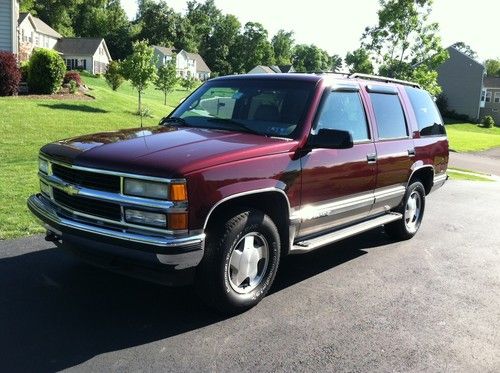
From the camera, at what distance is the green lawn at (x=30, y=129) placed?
22.7 ft

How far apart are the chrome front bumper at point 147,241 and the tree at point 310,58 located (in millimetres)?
130448

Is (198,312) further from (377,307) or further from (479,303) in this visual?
(479,303)

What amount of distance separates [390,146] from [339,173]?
127cm

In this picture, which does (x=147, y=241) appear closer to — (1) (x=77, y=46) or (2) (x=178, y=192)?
(2) (x=178, y=192)

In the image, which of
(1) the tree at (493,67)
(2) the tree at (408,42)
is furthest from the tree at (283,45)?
(2) the tree at (408,42)

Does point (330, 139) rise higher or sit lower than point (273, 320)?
higher

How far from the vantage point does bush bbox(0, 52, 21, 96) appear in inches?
706

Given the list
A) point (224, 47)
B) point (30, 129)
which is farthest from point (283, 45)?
point (30, 129)

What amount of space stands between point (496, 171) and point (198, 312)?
1967 centimetres

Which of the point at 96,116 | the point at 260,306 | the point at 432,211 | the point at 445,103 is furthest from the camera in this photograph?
the point at 445,103

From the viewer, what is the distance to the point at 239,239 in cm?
423

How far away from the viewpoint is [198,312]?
446cm

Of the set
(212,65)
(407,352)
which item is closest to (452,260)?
(407,352)

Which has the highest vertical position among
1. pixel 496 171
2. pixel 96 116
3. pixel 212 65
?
pixel 212 65
